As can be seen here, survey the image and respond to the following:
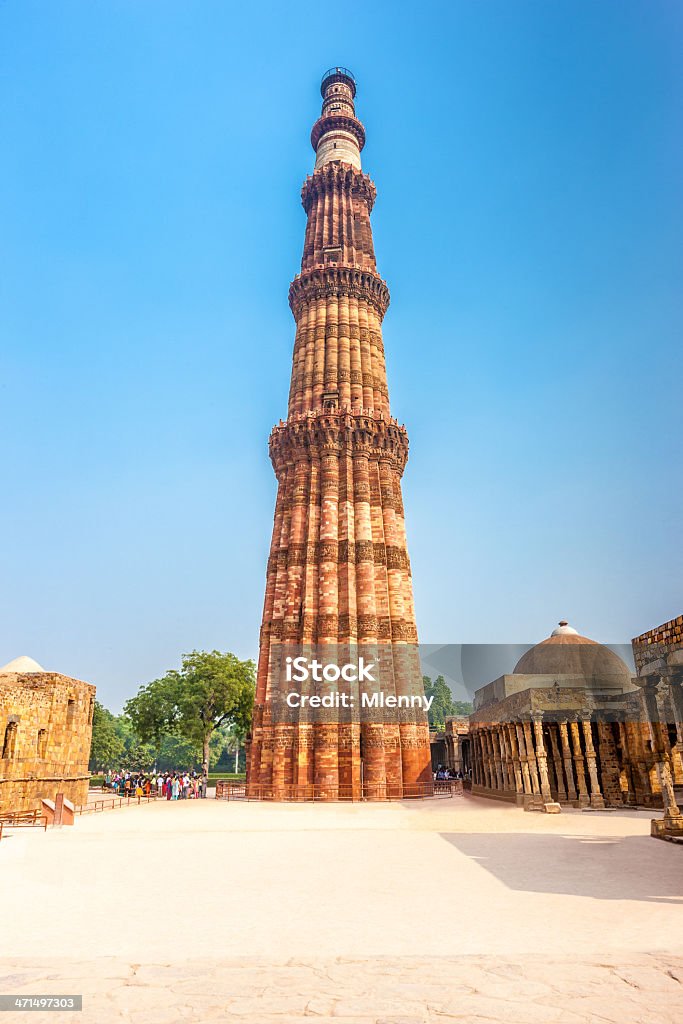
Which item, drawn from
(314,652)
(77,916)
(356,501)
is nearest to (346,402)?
(356,501)

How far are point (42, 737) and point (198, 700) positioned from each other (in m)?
16.4

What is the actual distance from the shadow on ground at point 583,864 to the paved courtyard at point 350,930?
64 millimetres

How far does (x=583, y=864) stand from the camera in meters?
10.6

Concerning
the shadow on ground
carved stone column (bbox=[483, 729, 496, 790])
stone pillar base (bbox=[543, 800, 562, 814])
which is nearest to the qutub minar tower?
carved stone column (bbox=[483, 729, 496, 790])

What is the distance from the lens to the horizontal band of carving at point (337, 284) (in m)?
37.1

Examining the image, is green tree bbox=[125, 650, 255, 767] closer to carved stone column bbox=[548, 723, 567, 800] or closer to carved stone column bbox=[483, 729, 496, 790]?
carved stone column bbox=[483, 729, 496, 790]

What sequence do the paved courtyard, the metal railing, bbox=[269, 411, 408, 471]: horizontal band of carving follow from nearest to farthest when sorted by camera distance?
the paved courtyard
the metal railing
bbox=[269, 411, 408, 471]: horizontal band of carving

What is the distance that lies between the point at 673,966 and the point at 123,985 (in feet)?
14.4

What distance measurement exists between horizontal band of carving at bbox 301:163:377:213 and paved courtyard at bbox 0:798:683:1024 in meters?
39.1

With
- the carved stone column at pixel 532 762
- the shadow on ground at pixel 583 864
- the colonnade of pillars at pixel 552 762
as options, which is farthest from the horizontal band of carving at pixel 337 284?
the shadow on ground at pixel 583 864

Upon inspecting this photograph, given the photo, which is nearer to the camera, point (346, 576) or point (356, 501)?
point (346, 576)

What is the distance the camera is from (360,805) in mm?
24000

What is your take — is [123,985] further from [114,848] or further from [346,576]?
[346,576]

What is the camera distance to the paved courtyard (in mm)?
4395
